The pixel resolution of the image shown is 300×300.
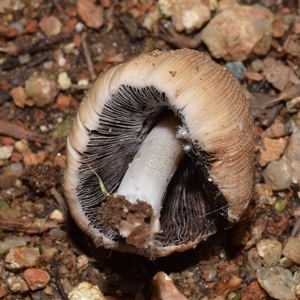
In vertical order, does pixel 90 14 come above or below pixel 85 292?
above

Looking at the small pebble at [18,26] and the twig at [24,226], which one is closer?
the twig at [24,226]

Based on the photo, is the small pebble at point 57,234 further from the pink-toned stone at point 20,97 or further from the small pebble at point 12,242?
the pink-toned stone at point 20,97

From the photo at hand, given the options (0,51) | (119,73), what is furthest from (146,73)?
(0,51)

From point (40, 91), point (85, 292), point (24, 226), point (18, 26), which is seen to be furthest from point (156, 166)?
point (18, 26)

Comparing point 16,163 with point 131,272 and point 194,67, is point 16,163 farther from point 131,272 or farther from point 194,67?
point 194,67

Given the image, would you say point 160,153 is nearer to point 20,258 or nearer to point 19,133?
point 20,258

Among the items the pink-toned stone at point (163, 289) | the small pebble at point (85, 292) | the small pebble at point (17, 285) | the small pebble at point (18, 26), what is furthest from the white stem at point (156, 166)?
the small pebble at point (18, 26)
